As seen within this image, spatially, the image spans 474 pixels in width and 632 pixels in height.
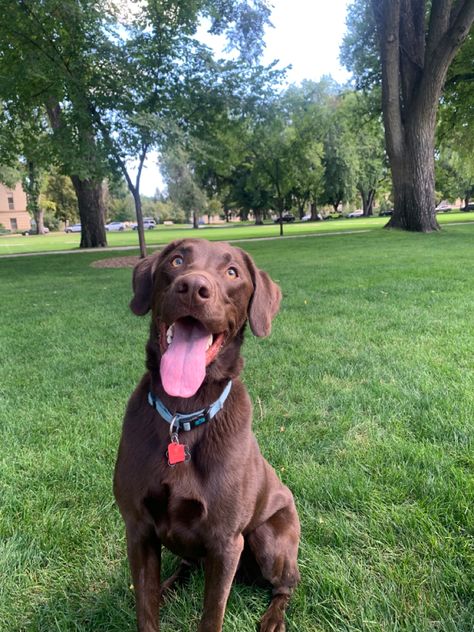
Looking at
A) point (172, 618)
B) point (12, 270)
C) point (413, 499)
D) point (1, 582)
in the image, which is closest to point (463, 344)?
point (413, 499)

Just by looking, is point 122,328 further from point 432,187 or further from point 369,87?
point 369,87

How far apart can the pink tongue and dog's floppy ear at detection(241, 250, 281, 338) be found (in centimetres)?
34

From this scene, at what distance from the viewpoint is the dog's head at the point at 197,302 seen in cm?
188

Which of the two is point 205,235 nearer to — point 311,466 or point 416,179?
point 416,179

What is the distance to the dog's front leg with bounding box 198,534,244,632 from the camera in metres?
1.77

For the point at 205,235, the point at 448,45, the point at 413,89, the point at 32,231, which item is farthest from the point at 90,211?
the point at 32,231

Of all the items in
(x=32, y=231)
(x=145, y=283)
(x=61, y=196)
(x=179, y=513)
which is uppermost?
(x=61, y=196)

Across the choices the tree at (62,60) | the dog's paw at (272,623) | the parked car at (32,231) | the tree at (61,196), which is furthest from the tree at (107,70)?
the parked car at (32,231)

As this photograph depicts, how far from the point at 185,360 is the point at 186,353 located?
36 millimetres

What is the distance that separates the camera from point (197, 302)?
1849 mm

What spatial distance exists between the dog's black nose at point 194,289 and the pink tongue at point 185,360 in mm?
177

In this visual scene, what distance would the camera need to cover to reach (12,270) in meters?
14.7

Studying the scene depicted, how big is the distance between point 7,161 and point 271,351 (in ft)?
49.2

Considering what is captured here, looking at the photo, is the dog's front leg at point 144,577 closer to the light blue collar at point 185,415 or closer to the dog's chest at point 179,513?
the dog's chest at point 179,513
